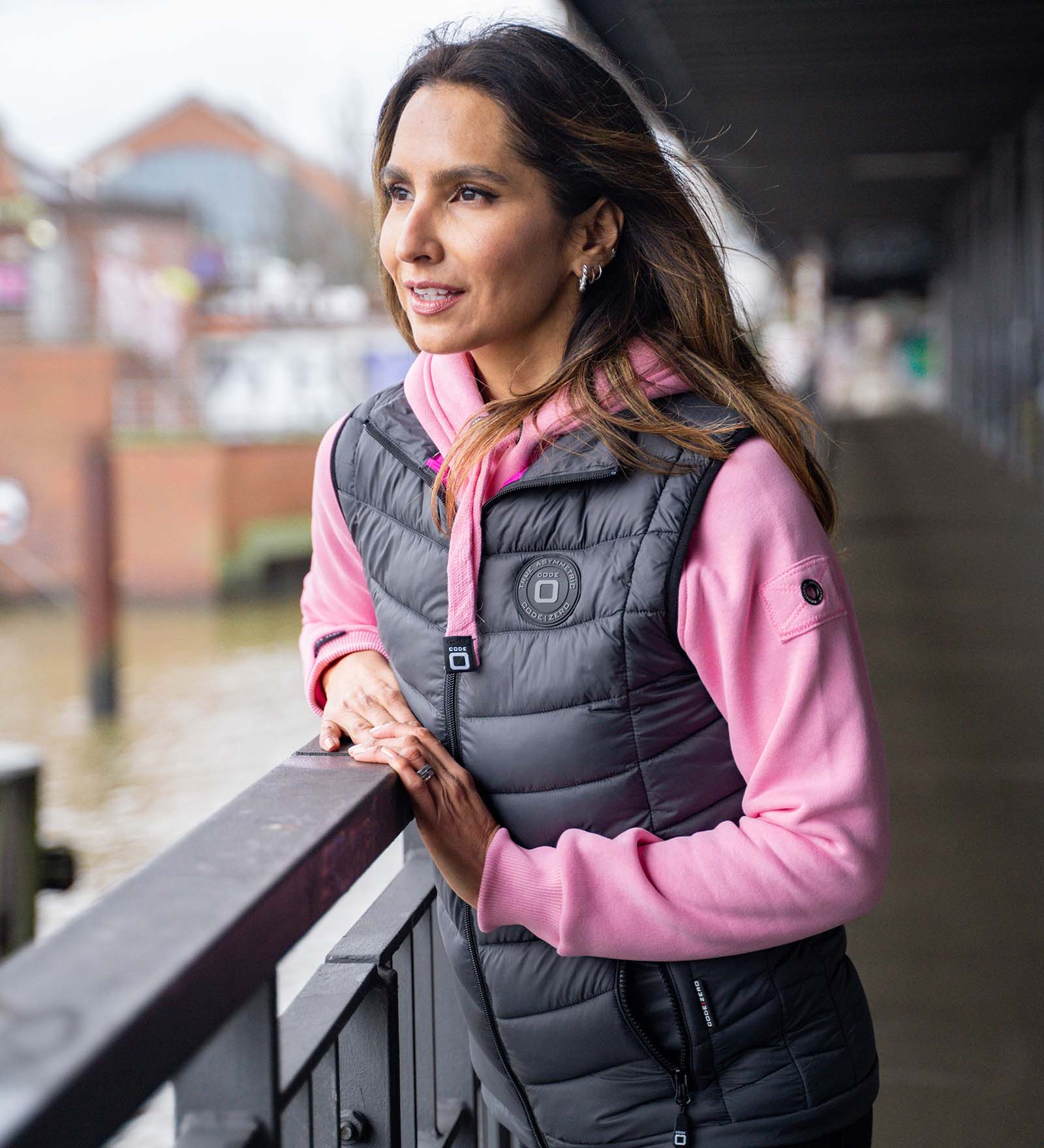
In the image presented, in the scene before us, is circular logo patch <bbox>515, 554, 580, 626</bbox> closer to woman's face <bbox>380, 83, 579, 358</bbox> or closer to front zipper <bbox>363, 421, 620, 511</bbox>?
front zipper <bbox>363, 421, 620, 511</bbox>

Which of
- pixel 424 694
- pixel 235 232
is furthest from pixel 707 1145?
pixel 235 232

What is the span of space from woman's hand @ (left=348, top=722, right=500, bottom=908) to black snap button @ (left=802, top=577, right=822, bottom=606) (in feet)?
1.13

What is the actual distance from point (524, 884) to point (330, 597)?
480 millimetres

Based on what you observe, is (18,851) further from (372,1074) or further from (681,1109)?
(681,1109)

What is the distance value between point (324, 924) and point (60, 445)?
29.5 metres

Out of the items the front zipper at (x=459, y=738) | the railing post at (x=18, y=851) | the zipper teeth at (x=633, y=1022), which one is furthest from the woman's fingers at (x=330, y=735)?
the railing post at (x=18, y=851)

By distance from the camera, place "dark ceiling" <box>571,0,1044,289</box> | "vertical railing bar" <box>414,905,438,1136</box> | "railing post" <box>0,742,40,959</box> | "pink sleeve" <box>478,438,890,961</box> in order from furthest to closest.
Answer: "dark ceiling" <box>571,0,1044,289</box>
"railing post" <box>0,742,40,959</box>
"vertical railing bar" <box>414,905,438,1136</box>
"pink sleeve" <box>478,438,890,961</box>

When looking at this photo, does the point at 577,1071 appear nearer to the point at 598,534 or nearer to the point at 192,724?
the point at 598,534

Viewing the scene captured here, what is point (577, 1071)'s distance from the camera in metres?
1.35

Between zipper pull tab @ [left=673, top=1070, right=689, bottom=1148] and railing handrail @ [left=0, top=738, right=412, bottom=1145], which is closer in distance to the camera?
railing handrail @ [left=0, top=738, right=412, bottom=1145]

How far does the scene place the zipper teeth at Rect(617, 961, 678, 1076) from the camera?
1300mm

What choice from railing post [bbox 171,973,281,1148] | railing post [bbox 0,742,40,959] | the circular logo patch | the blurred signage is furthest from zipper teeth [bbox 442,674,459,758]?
the blurred signage

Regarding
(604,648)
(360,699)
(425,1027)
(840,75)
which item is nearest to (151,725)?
(840,75)

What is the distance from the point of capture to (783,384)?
5.55 ft
